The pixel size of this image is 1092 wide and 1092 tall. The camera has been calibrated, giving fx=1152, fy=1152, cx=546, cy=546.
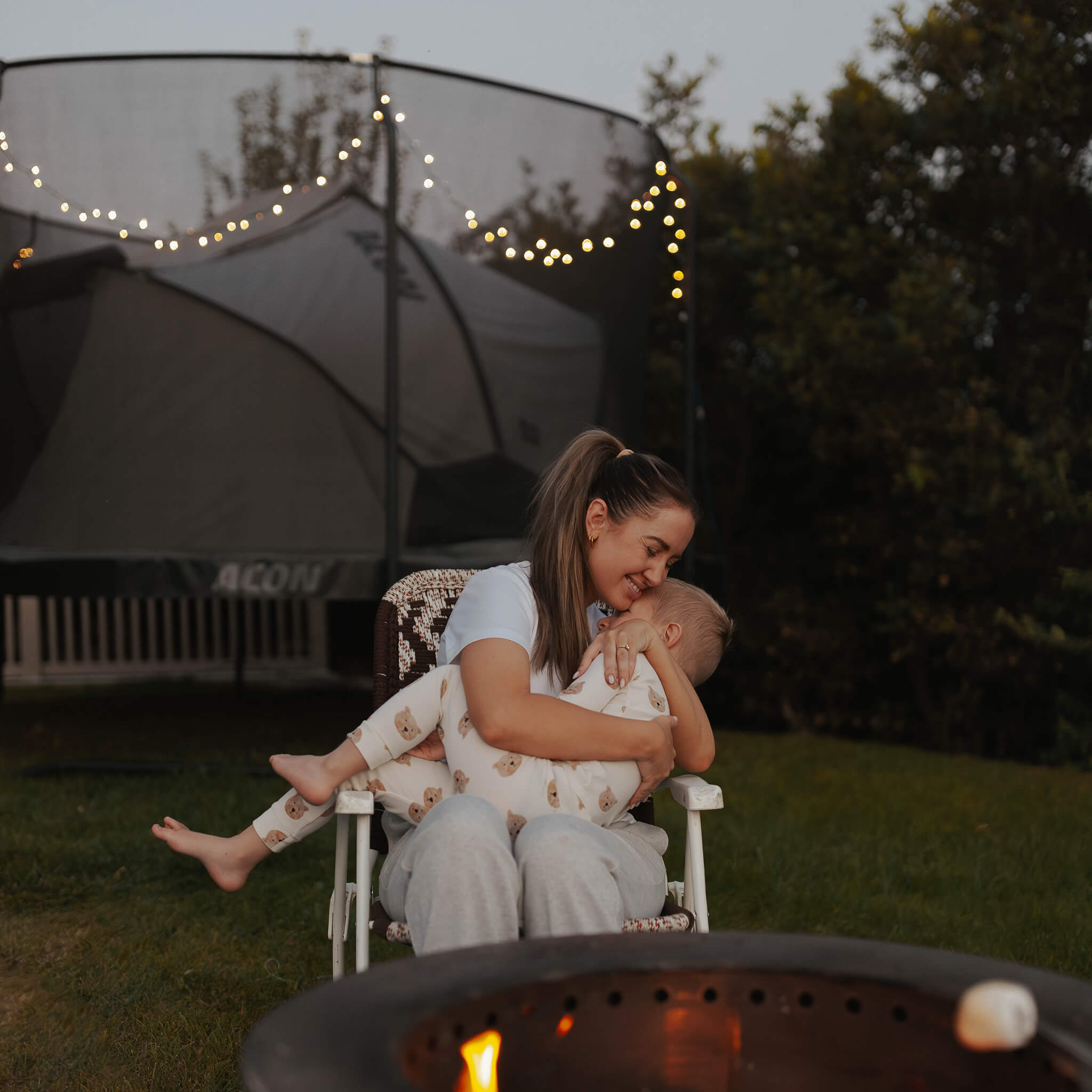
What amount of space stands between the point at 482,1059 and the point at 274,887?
230 cm

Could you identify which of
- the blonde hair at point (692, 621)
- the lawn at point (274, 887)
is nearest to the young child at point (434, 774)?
the blonde hair at point (692, 621)

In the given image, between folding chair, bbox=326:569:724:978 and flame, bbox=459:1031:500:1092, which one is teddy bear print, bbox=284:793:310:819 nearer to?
folding chair, bbox=326:569:724:978

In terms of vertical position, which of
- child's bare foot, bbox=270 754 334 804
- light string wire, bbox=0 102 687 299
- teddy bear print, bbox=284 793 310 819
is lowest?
teddy bear print, bbox=284 793 310 819

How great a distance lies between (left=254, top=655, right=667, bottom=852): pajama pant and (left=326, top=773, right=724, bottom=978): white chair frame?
72 mm

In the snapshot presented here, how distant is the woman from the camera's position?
146 cm

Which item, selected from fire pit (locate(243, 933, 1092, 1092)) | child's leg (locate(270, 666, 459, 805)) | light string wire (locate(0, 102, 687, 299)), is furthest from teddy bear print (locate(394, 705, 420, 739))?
light string wire (locate(0, 102, 687, 299))

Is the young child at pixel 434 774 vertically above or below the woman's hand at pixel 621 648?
below

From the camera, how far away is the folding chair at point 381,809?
1.70m

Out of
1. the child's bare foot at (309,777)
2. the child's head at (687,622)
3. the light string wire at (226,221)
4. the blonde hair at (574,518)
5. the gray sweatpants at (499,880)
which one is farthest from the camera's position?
the light string wire at (226,221)

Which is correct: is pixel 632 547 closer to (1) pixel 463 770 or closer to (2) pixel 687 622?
(2) pixel 687 622

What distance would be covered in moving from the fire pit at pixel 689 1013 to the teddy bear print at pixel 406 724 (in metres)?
0.84

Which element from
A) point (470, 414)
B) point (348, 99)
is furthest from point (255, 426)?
point (348, 99)

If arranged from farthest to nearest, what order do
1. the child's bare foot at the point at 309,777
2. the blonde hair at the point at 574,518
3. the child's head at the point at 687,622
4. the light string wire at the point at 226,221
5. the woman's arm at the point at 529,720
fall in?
the light string wire at the point at 226,221 < the child's head at the point at 687,622 < the blonde hair at the point at 574,518 < the child's bare foot at the point at 309,777 < the woman's arm at the point at 529,720

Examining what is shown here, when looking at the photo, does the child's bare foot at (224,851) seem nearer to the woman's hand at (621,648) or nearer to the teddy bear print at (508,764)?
the teddy bear print at (508,764)
